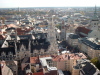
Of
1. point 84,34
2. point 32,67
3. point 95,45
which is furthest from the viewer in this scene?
point 84,34

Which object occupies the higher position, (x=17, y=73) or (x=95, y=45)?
(x=95, y=45)

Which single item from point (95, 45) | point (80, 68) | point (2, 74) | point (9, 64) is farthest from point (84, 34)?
point (2, 74)

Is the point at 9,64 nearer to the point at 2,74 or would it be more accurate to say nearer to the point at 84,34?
the point at 2,74

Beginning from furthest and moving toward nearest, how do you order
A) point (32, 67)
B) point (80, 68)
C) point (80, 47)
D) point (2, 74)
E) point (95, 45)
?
point (80, 47)
point (95, 45)
point (32, 67)
point (80, 68)
point (2, 74)

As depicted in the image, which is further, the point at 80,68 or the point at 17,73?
the point at 17,73

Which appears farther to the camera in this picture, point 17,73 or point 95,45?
point 95,45

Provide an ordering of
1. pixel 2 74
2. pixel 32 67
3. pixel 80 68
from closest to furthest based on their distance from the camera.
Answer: pixel 2 74 → pixel 80 68 → pixel 32 67

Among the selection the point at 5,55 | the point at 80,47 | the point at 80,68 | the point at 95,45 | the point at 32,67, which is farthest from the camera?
the point at 80,47

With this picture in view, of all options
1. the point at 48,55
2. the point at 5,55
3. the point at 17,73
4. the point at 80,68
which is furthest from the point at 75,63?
the point at 5,55

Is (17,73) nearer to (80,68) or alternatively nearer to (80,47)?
(80,68)
